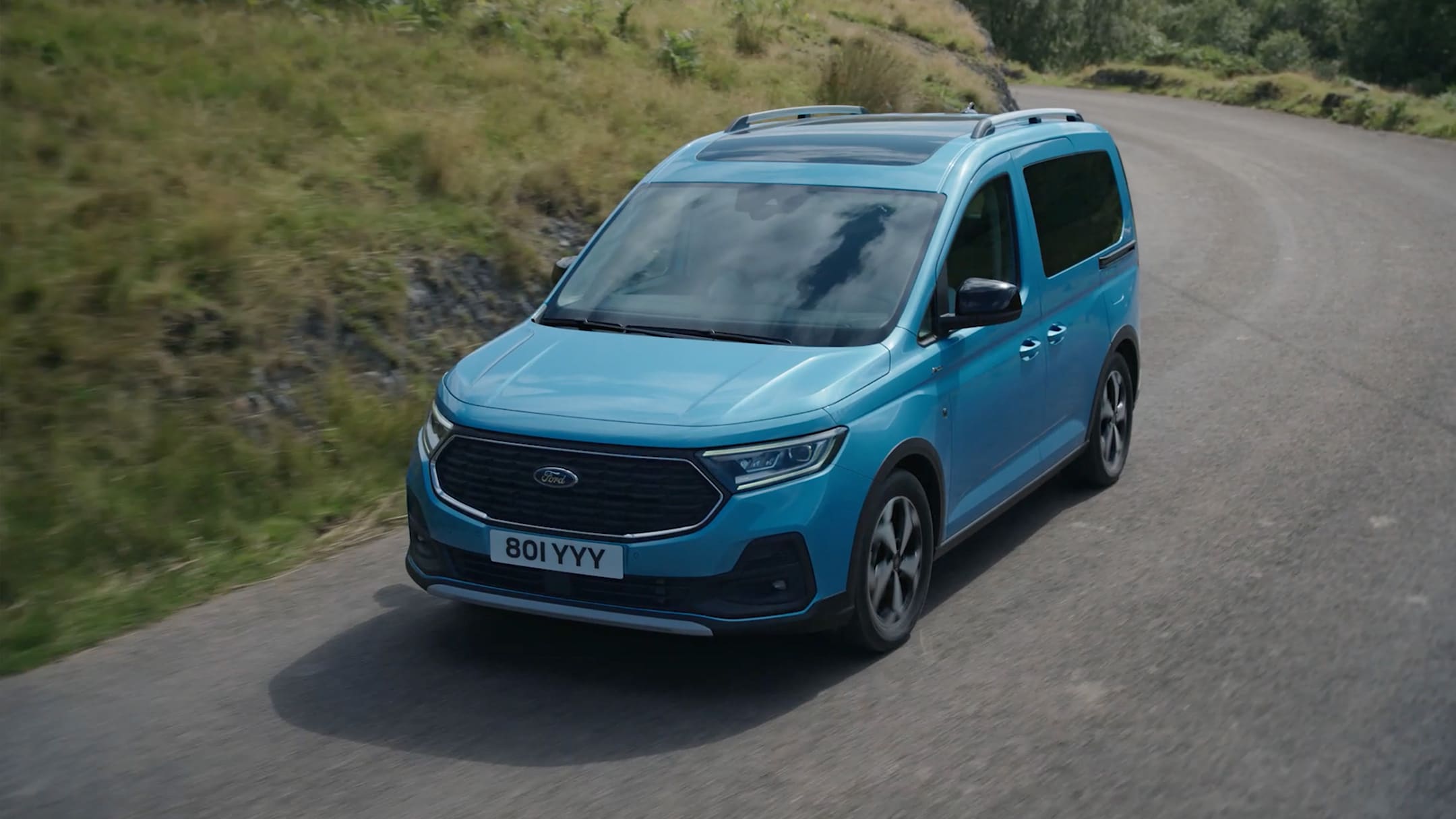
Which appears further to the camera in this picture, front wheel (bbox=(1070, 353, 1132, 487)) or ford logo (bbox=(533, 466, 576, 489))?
front wheel (bbox=(1070, 353, 1132, 487))

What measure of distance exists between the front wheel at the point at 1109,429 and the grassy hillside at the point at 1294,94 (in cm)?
2347

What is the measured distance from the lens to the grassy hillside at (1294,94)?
30422 millimetres

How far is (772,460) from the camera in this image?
5188 millimetres

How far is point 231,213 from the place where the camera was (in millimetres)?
9133

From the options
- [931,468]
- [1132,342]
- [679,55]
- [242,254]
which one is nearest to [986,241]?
[931,468]

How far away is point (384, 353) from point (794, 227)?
11.6ft

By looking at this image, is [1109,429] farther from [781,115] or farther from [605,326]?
[605,326]

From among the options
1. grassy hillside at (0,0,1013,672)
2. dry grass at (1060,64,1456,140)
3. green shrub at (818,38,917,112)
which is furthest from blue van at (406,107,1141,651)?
dry grass at (1060,64,1456,140)

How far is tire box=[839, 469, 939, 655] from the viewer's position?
544 cm

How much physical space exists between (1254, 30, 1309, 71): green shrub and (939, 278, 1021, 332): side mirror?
210 ft

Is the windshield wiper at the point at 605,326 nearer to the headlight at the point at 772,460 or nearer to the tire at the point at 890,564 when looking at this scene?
the headlight at the point at 772,460

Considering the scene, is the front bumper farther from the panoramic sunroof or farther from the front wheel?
the front wheel

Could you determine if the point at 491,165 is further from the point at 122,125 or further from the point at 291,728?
the point at 291,728

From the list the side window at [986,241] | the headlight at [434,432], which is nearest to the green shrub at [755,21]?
the side window at [986,241]
